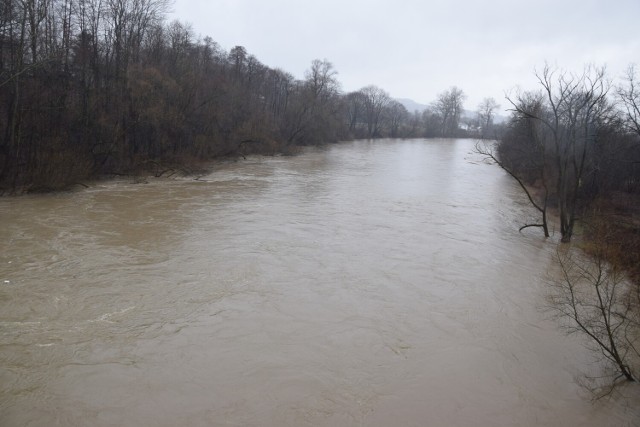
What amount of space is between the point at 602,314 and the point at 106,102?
2633cm

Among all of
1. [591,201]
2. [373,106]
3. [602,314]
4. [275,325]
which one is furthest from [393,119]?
[275,325]

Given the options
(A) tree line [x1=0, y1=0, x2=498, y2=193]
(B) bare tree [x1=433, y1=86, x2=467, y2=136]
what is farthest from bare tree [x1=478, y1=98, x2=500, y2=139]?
(A) tree line [x1=0, y1=0, x2=498, y2=193]

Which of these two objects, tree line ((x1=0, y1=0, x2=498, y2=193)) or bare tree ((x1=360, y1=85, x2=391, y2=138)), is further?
bare tree ((x1=360, y1=85, x2=391, y2=138))

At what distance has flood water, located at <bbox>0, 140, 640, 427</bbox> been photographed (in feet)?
20.6

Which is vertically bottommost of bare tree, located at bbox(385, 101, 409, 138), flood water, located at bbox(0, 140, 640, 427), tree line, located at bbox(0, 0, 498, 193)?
flood water, located at bbox(0, 140, 640, 427)

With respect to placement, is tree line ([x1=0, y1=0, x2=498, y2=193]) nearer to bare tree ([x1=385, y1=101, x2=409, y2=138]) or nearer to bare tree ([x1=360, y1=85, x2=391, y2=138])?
bare tree ([x1=360, y1=85, x2=391, y2=138])

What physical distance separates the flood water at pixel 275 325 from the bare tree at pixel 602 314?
1.26 ft

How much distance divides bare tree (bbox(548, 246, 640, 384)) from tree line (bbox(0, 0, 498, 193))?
19.8 metres

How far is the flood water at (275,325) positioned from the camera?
6.28 meters

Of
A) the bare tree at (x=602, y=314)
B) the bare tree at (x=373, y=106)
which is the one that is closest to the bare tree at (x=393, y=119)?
the bare tree at (x=373, y=106)

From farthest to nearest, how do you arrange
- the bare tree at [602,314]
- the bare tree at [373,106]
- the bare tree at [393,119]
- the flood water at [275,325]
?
the bare tree at [393,119] < the bare tree at [373,106] < the bare tree at [602,314] < the flood water at [275,325]

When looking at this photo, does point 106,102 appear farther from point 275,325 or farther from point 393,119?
point 393,119

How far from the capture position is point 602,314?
7633 millimetres

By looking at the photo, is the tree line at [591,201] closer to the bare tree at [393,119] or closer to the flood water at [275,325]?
the flood water at [275,325]
